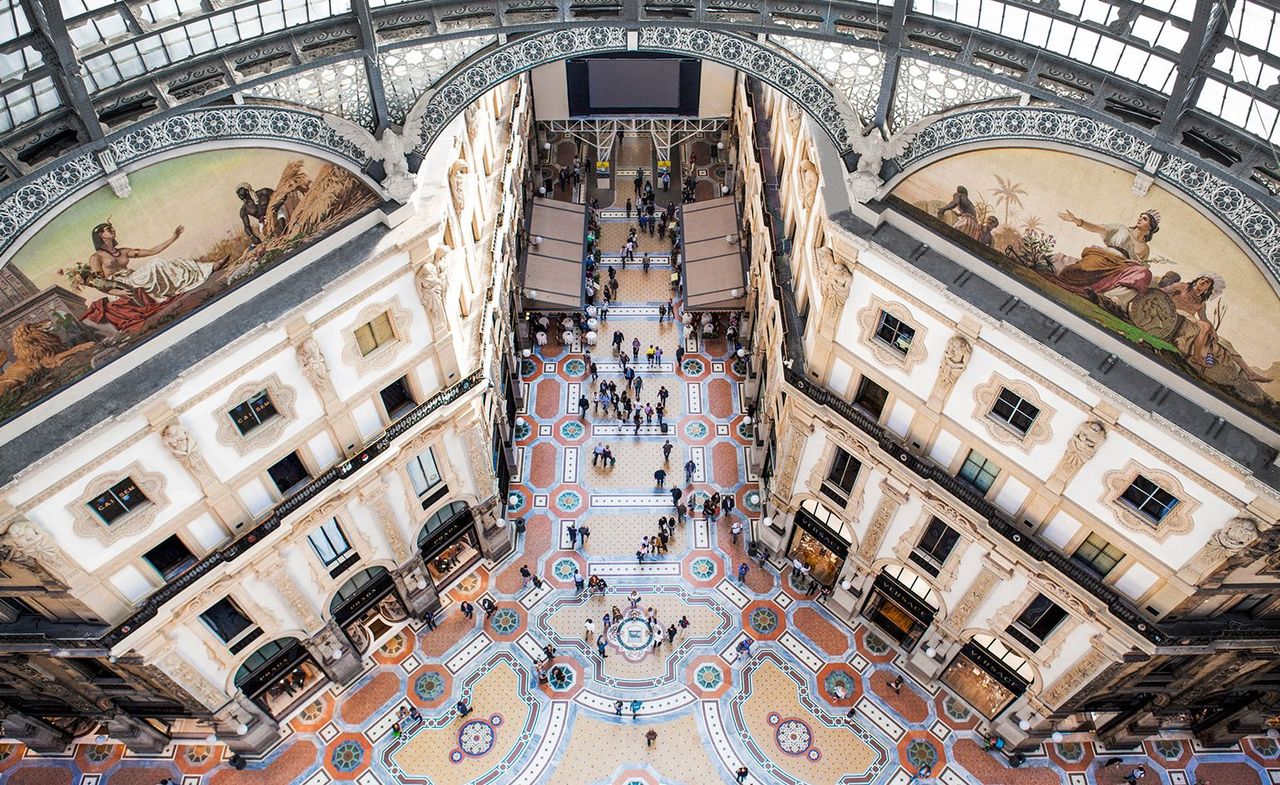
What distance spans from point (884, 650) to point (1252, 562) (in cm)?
1588

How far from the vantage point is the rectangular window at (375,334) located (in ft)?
95.2

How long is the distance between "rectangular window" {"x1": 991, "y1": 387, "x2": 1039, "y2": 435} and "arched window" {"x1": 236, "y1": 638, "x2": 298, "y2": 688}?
85.7 feet

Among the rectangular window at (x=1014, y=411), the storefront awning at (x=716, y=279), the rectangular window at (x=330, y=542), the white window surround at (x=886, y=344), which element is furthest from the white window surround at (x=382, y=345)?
the storefront awning at (x=716, y=279)

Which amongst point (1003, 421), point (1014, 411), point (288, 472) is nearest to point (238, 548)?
point (288, 472)

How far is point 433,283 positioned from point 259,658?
15953 millimetres

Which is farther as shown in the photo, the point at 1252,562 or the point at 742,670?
the point at 742,670

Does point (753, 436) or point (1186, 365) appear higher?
point (1186, 365)

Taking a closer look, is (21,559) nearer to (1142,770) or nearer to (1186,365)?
(1186,365)

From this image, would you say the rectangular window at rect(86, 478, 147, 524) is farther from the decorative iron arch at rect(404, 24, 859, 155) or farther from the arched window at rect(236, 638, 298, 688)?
the decorative iron arch at rect(404, 24, 859, 155)

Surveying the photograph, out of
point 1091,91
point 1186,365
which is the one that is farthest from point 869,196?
point 1186,365

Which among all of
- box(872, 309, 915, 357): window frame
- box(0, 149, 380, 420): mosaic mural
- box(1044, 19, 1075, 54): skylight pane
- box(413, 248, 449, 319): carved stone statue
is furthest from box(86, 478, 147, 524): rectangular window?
box(1044, 19, 1075, 54): skylight pane

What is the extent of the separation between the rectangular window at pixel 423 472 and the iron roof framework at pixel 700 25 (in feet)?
42.7

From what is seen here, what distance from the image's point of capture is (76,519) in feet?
81.8

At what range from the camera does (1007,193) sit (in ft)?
82.8
